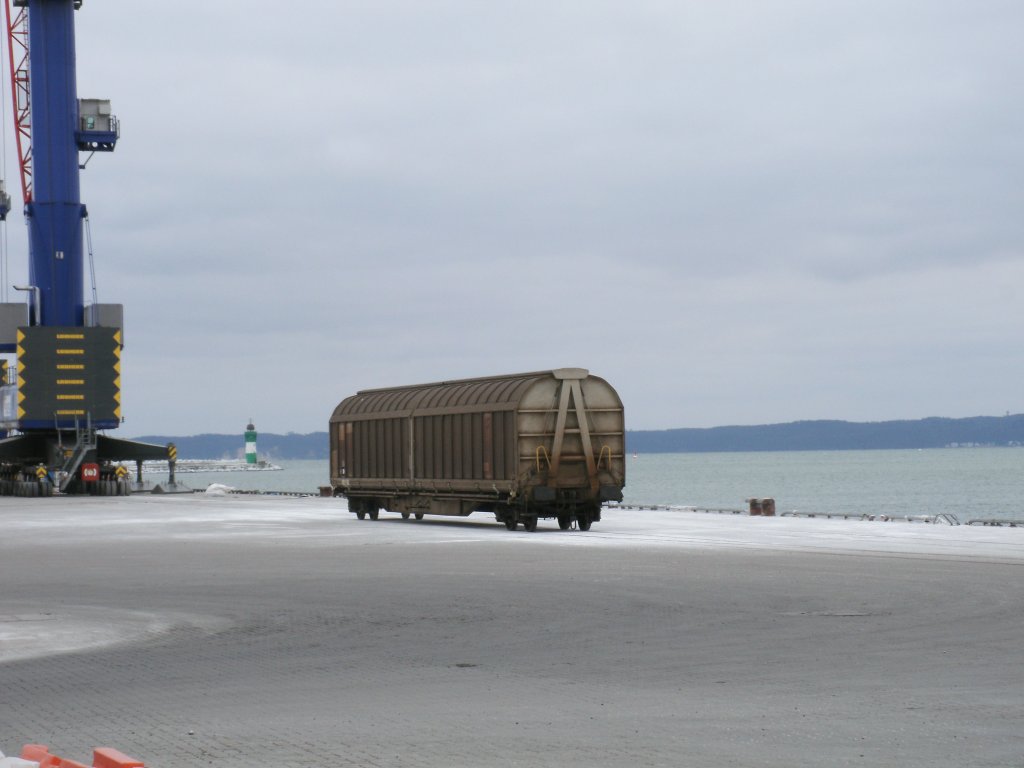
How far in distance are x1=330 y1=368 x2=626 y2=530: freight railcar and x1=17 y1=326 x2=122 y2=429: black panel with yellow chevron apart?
106 ft

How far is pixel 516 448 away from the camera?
33500 millimetres

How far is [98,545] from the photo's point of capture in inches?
1185

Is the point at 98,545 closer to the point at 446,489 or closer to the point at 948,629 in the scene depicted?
the point at 446,489

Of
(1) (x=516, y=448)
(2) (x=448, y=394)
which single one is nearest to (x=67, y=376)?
(2) (x=448, y=394)

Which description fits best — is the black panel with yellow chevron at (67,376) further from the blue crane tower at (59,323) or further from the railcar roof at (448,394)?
the railcar roof at (448,394)

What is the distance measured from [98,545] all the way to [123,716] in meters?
21.3

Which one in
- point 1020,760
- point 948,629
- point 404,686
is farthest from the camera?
point 948,629

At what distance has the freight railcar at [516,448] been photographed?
33844 millimetres

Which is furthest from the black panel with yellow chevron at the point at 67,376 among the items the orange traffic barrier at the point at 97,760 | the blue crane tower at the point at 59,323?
the orange traffic barrier at the point at 97,760

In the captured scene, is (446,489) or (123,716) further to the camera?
(446,489)

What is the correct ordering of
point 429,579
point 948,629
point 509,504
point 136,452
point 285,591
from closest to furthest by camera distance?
point 948,629, point 285,591, point 429,579, point 509,504, point 136,452

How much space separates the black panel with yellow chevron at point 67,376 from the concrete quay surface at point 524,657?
41988 millimetres

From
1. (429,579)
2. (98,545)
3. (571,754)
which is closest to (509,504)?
(98,545)

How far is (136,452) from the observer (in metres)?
71.1
